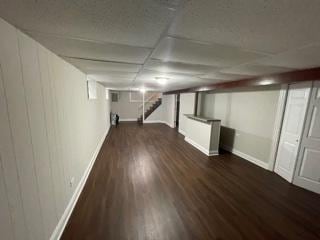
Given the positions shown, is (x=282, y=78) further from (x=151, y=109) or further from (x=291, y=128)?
(x=151, y=109)

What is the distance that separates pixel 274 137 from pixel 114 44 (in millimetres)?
3787

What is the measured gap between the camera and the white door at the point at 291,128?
9.03ft

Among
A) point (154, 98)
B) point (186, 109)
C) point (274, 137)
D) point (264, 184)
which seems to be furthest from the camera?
point (154, 98)

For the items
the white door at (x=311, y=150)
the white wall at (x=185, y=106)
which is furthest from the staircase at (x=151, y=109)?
the white door at (x=311, y=150)

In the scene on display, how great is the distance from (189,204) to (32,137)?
223 centimetres

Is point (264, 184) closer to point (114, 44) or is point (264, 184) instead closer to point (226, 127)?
point (226, 127)

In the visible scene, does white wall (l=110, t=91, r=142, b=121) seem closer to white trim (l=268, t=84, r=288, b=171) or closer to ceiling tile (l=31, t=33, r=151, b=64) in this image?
white trim (l=268, t=84, r=288, b=171)

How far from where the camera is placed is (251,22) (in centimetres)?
90

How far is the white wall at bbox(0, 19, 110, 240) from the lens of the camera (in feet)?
3.20

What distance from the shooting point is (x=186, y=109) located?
269 inches

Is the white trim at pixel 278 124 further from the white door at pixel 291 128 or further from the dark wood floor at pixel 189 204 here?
the dark wood floor at pixel 189 204

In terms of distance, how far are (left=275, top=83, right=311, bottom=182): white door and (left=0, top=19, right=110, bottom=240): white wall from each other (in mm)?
4029

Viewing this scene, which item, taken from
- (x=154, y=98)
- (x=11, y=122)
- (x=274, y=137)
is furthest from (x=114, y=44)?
(x=154, y=98)

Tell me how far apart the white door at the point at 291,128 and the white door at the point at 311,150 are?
0.26 feet
